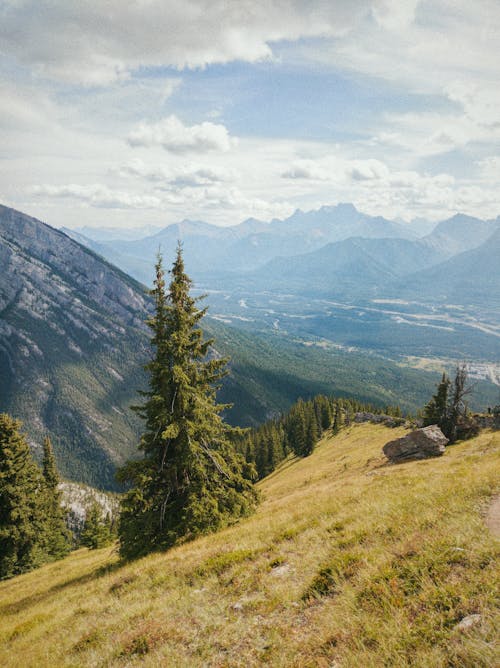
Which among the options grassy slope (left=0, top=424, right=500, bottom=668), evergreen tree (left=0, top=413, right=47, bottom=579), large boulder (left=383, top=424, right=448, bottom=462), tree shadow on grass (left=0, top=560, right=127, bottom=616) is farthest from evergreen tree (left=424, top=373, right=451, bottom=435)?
evergreen tree (left=0, top=413, right=47, bottom=579)

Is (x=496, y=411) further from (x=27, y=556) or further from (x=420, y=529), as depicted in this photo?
(x=27, y=556)

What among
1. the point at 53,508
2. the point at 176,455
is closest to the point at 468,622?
the point at 176,455

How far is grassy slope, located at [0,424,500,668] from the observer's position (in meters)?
6.59

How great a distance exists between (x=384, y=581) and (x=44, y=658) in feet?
33.3

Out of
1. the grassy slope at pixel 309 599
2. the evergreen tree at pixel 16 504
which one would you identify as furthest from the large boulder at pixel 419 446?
the evergreen tree at pixel 16 504

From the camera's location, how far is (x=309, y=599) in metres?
9.02

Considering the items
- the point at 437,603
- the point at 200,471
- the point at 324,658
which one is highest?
the point at 437,603

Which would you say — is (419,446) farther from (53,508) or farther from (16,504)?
(53,508)

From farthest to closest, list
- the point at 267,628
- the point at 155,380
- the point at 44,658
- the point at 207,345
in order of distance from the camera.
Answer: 1. the point at 207,345
2. the point at 155,380
3. the point at 44,658
4. the point at 267,628

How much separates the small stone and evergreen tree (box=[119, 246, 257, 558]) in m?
14.8

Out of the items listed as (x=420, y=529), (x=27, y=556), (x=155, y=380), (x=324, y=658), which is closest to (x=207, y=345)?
(x=155, y=380)

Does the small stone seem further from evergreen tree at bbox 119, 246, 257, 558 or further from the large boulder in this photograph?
the large boulder

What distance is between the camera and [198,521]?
61.9 ft

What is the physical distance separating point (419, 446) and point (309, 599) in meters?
34.1
